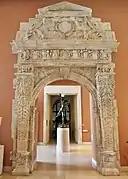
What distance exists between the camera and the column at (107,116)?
4.30 meters

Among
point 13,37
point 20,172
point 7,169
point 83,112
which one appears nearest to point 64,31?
point 13,37

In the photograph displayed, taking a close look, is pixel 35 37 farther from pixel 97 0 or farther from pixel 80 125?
pixel 80 125

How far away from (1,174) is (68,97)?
9139 mm

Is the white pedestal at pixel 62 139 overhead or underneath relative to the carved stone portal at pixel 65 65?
underneath

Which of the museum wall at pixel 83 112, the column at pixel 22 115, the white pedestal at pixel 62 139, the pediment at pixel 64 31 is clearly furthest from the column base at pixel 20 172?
the museum wall at pixel 83 112

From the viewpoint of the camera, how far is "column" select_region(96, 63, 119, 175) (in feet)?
14.1

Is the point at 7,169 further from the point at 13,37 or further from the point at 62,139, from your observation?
the point at 62,139

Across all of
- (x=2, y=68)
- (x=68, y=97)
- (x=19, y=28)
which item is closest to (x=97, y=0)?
(x=19, y=28)

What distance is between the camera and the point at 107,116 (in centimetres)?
450

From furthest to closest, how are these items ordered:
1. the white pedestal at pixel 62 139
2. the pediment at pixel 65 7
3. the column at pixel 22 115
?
the white pedestal at pixel 62 139
the pediment at pixel 65 7
the column at pixel 22 115

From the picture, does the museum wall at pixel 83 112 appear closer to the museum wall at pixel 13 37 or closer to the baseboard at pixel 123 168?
the museum wall at pixel 13 37

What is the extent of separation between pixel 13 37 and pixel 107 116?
9.18 ft

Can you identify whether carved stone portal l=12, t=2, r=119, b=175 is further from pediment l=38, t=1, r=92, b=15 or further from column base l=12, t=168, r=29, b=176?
column base l=12, t=168, r=29, b=176

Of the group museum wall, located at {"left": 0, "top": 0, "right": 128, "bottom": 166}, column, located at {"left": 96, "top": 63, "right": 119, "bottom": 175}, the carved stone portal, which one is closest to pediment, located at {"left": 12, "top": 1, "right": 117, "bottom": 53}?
the carved stone portal
